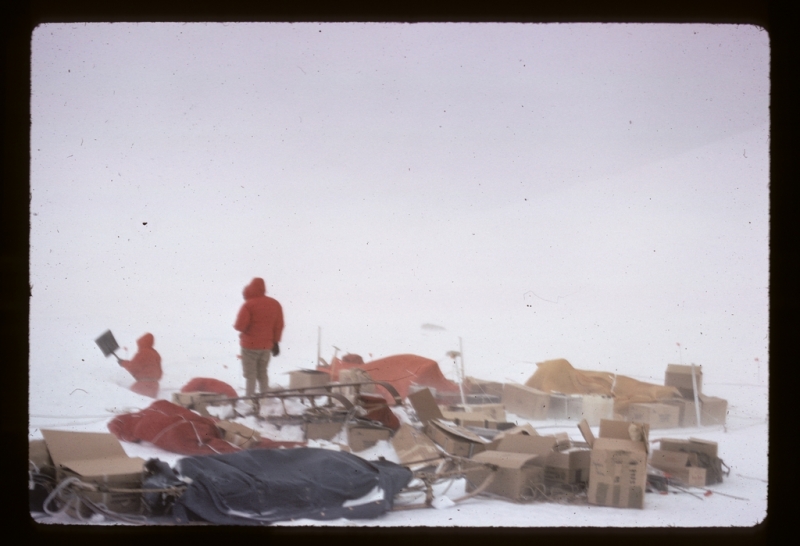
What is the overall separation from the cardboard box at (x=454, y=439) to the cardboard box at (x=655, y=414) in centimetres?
126

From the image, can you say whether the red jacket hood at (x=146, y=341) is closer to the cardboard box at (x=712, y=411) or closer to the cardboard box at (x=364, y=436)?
the cardboard box at (x=364, y=436)

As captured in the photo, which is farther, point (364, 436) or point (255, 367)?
point (255, 367)

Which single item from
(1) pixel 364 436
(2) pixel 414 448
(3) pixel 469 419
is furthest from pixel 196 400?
(3) pixel 469 419

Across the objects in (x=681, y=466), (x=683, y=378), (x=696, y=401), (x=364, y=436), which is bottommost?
(x=681, y=466)

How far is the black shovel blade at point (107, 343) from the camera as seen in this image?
3832mm

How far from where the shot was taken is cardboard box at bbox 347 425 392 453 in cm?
350

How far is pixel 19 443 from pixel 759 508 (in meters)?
3.35

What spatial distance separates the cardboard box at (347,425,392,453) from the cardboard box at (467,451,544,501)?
592 millimetres

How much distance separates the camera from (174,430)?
11.0ft

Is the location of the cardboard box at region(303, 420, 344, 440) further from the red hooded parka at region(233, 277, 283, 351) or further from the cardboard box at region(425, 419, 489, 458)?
the red hooded parka at region(233, 277, 283, 351)

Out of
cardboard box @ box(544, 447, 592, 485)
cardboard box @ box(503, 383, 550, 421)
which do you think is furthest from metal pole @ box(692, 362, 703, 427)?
cardboard box @ box(544, 447, 592, 485)

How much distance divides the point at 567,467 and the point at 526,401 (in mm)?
1126

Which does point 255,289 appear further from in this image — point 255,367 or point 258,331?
point 255,367

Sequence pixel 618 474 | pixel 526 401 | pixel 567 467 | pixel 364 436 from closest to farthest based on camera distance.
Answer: pixel 618 474 < pixel 567 467 < pixel 364 436 < pixel 526 401
